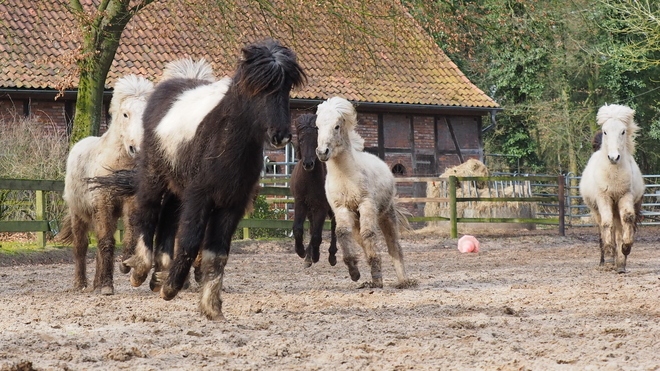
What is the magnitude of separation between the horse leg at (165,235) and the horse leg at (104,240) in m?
1.67

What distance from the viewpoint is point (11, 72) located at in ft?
71.9

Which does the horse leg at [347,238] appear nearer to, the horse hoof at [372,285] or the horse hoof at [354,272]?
the horse hoof at [354,272]

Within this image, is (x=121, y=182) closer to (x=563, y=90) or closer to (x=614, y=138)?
(x=614, y=138)

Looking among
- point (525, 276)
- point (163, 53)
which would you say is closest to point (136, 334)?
point (525, 276)

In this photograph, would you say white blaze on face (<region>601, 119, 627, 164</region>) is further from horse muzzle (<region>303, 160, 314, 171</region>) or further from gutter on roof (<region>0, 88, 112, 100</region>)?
gutter on roof (<region>0, 88, 112, 100</region>)

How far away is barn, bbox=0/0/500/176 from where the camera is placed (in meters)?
22.2

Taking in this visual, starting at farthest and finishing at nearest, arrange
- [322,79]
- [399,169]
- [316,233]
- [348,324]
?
1. [399,169]
2. [322,79]
3. [316,233]
4. [348,324]

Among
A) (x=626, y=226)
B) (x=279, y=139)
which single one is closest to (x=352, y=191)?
(x=279, y=139)

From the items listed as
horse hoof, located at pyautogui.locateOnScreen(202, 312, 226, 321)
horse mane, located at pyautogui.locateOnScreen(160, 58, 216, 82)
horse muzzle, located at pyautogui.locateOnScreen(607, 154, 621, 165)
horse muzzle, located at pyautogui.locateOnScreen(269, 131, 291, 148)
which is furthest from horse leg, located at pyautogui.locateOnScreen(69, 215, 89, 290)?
horse muzzle, located at pyautogui.locateOnScreen(607, 154, 621, 165)

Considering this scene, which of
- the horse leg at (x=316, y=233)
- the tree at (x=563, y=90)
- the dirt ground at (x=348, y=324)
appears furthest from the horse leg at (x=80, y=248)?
the tree at (x=563, y=90)

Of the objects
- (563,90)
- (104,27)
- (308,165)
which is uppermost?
Answer: (563,90)

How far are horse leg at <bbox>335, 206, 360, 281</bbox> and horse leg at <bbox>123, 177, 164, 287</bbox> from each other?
2511 mm

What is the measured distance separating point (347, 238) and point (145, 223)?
263 cm

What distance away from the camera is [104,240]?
8641 millimetres
